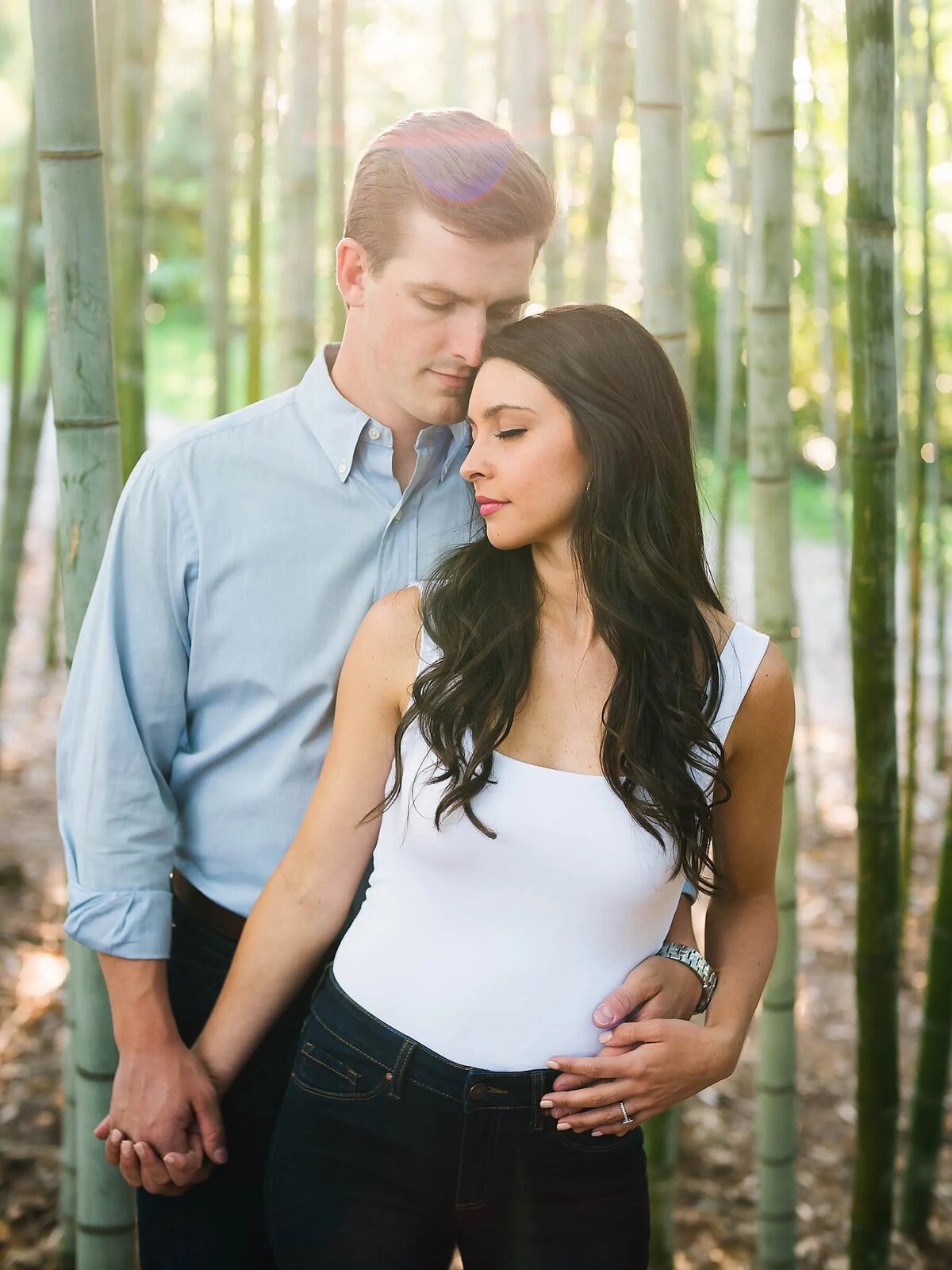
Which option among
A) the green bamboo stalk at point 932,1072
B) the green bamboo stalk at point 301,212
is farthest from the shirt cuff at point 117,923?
the green bamboo stalk at point 301,212

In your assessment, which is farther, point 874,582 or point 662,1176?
point 662,1176

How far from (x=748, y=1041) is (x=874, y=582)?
210 cm

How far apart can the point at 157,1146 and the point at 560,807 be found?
0.58 m

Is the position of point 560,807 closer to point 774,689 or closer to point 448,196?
point 774,689

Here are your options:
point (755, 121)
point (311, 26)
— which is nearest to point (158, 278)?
point (311, 26)

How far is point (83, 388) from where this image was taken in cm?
135

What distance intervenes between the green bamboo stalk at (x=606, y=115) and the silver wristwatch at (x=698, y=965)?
1525 millimetres

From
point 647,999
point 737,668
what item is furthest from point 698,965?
point 737,668

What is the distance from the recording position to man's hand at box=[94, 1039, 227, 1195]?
129 cm

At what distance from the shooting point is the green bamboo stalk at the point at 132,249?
2193 mm

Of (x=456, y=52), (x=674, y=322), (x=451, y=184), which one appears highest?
(x=456, y=52)

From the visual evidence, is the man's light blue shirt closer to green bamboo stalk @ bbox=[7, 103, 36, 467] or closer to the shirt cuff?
the shirt cuff

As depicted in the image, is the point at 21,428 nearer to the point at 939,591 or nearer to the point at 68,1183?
the point at 68,1183

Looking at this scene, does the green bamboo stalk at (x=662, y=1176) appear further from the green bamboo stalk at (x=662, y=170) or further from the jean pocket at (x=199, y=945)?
the green bamboo stalk at (x=662, y=170)
